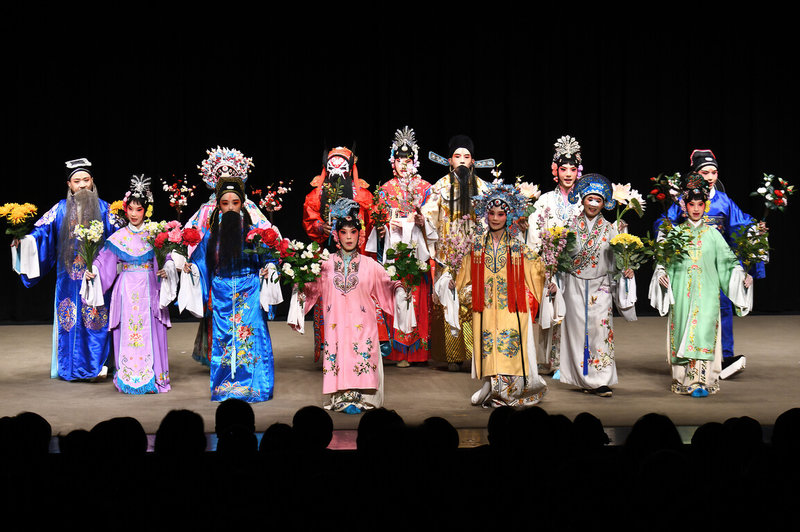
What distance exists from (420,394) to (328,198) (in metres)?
1.85

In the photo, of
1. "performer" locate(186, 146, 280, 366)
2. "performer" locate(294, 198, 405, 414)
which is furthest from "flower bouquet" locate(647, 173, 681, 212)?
"performer" locate(186, 146, 280, 366)

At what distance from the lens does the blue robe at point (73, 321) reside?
7258 mm

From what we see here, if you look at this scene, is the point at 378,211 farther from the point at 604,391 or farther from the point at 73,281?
the point at 73,281

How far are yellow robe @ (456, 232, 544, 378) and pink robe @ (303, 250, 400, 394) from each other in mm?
608

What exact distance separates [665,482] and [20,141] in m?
9.47

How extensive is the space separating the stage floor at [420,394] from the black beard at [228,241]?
0.97m

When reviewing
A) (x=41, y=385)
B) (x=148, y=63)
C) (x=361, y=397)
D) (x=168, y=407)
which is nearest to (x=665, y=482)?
(x=361, y=397)

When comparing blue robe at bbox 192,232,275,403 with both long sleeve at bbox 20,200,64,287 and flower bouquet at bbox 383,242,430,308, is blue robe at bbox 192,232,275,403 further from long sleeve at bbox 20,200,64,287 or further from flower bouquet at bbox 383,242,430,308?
long sleeve at bbox 20,200,64,287

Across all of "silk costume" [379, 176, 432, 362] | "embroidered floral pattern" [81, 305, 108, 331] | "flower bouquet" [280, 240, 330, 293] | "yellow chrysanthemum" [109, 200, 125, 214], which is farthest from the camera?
"silk costume" [379, 176, 432, 362]

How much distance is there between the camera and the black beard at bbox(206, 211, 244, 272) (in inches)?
253

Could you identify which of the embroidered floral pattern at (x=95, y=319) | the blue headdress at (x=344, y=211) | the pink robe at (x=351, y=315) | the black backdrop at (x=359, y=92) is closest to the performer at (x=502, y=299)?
the pink robe at (x=351, y=315)

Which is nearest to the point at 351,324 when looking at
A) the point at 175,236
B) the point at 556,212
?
the point at 175,236

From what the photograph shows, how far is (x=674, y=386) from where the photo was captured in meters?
6.62

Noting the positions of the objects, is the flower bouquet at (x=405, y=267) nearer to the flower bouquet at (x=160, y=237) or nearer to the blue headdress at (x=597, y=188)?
the blue headdress at (x=597, y=188)
